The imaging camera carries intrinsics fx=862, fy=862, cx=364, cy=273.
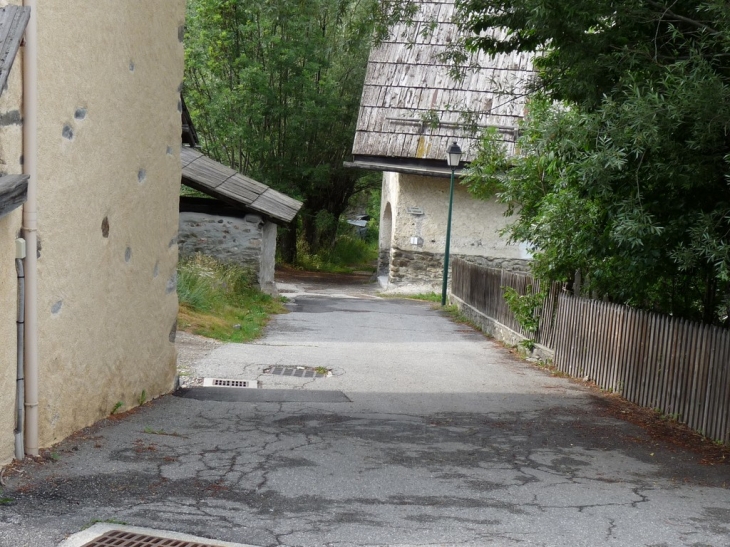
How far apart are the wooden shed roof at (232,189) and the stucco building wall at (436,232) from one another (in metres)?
4.62

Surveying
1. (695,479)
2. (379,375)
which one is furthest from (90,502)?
(379,375)

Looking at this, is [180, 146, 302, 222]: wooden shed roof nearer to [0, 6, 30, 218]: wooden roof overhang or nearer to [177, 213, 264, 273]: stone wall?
[177, 213, 264, 273]: stone wall

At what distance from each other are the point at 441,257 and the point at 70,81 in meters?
19.3

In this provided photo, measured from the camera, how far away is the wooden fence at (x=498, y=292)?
12.8m

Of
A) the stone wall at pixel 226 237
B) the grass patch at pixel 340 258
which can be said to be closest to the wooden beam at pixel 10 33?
the stone wall at pixel 226 237

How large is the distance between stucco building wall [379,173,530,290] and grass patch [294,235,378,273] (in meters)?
9.90

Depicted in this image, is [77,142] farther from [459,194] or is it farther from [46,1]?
[459,194]

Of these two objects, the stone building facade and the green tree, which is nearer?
the stone building facade

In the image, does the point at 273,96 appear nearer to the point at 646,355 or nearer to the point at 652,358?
the point at 646,355

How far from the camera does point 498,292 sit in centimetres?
1641

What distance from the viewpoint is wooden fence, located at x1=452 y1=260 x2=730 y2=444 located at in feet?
25.0

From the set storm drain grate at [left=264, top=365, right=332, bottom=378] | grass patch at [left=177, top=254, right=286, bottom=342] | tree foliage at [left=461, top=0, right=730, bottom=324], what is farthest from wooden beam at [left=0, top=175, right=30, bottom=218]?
grass patch at [left=177, top=254, right=286, bottom=342]

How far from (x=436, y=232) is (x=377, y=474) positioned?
19.0 metres

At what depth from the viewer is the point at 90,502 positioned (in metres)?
4.68
